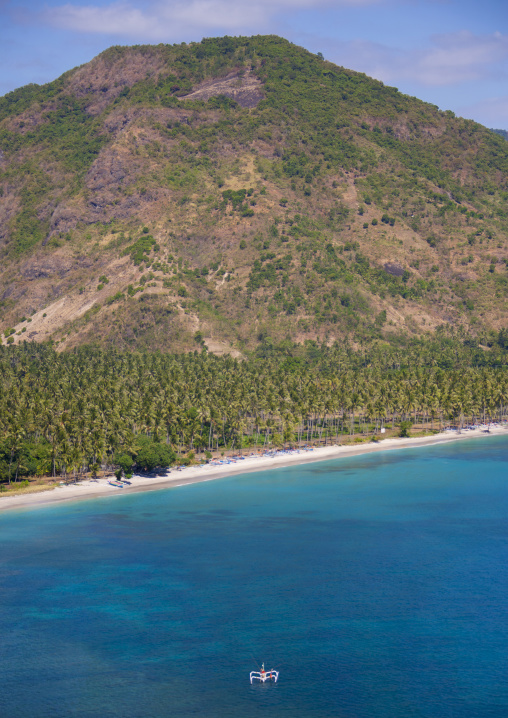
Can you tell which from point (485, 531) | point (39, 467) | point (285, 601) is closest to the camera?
point (285, 601)

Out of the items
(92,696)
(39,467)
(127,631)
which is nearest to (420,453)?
(39,467)

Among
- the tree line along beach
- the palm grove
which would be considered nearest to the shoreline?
the tree line along beach

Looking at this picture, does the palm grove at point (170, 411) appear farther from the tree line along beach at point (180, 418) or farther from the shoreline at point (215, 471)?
the shoreline at point (215, 471)

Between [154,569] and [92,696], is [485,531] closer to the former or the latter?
[154,569]

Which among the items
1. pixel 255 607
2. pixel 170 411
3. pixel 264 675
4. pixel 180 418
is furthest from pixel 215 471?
pixel 264 675

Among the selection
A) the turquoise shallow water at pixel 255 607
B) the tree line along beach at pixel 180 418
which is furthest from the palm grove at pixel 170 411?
the turquoise shallow water at pixel 255 607

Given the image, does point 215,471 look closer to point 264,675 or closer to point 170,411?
point 170,411
